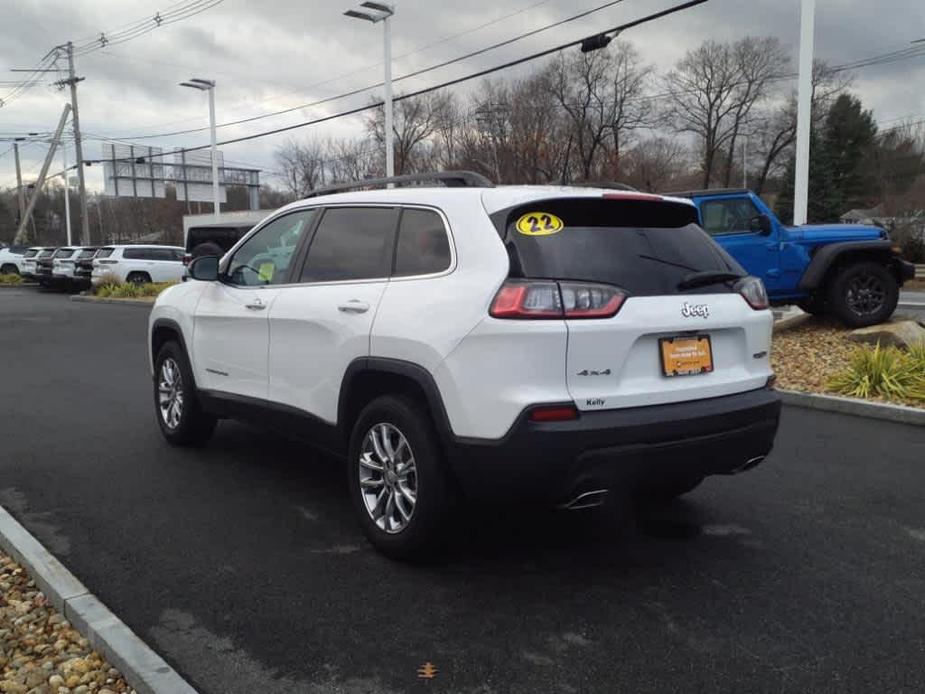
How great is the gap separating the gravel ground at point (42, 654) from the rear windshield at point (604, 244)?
2.24 meters

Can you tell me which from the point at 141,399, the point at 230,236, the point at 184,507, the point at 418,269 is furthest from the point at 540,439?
the point at 230,236

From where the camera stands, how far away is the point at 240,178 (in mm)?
56656

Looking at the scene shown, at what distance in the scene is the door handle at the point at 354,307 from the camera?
402 centimetres

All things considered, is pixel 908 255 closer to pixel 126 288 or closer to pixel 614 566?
pixel 126 288

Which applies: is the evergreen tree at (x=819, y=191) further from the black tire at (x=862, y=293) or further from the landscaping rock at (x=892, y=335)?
the landscaping rock at (x=892, y=335)

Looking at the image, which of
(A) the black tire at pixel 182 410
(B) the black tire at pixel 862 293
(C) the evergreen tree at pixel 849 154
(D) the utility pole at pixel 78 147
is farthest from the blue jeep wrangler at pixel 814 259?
(C) the evergreen tree at pixel 849 154

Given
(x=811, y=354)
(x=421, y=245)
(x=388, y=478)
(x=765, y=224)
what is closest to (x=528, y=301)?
(x=421, y=245)

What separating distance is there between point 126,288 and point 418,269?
2251cm

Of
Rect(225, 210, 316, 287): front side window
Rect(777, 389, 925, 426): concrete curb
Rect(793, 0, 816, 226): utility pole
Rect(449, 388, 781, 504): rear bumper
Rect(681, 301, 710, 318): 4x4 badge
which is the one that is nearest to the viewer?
Rect(449, 388, 781, 504): rear bumper

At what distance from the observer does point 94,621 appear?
10.5ft

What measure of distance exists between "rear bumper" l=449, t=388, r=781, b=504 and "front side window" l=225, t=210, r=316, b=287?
2.01 m

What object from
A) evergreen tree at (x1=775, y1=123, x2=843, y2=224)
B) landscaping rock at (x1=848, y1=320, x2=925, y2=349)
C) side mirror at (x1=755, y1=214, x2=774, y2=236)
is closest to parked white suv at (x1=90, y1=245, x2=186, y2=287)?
side mirror at (x1=755, y1=214, x2=774, y2=236)

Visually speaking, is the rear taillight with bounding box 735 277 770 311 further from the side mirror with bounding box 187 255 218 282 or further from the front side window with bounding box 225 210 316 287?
the side mirror with bounding box 187 255 218 282

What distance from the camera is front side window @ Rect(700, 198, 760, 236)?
10562mm
